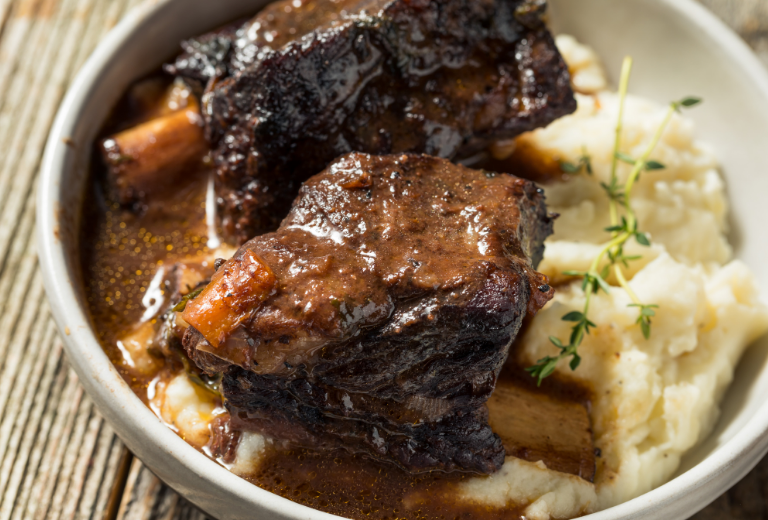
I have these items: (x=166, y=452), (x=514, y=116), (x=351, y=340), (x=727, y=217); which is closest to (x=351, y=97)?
(x=514, y=116)

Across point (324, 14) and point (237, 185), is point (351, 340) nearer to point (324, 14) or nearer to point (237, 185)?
point (237, 185)

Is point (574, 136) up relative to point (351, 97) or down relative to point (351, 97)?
down

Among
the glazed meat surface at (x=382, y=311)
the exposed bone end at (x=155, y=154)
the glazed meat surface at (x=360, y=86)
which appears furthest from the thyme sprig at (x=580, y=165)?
the exposed bone end at (x=155, y=154)

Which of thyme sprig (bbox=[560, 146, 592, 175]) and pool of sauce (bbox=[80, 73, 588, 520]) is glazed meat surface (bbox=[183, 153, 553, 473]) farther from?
thyme sprig (bbox=[560, 146, 592, 175])

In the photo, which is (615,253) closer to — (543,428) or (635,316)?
(635,316)

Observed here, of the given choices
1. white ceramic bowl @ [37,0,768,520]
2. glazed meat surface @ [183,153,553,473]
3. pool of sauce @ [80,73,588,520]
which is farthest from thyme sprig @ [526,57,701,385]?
white ceramic bowl @ [37,0,768,520]

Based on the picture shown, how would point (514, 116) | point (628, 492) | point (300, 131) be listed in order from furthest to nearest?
point (514, 116) < point (300, 131) < point (628, 492)

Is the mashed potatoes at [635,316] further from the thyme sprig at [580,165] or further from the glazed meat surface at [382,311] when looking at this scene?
the glazed meat surface at [382,311]

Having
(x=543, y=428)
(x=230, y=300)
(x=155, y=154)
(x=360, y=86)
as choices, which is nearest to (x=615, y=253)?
(x=543, y=428)
